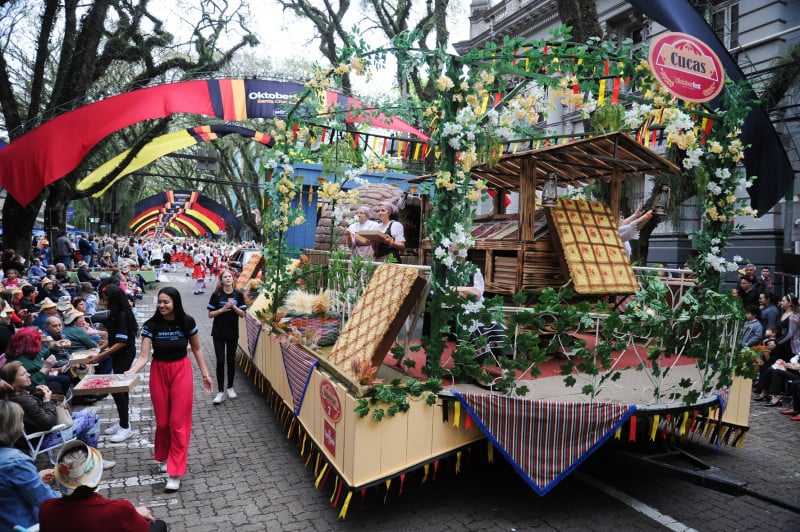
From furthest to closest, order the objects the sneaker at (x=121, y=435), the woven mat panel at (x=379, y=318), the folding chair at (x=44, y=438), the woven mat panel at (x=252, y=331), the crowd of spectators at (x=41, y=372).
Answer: the woven mat panel at (x=252, y=331)
the sneaker at (x=121, y=435)
the folding chair at (x=44, y=438)
the woven mat panel at (x=379, y=318)
the crowd of spectators at (x=41, y=372)

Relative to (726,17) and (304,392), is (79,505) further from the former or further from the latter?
(726,17)

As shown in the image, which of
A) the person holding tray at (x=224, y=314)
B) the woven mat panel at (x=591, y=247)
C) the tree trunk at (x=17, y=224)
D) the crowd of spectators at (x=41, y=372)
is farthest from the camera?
the tree trunk at (x=17, y=224)

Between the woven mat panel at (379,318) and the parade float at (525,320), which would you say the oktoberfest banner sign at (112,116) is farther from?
the woven mat panel at (379,318)

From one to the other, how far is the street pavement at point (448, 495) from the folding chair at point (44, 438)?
1.82 feet

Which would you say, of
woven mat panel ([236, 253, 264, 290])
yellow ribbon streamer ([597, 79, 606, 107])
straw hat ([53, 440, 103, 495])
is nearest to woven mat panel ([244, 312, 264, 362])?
woven mat panel ([236, 253, 264, 290])

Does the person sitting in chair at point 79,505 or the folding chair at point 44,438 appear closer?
the person sitting in chair at point 79,505

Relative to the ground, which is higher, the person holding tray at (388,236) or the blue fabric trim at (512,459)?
the person holding tray at (388,236)

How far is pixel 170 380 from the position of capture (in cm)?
500

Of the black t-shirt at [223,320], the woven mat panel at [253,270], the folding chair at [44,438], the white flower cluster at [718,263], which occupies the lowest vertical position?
the folding chair at [44,438]

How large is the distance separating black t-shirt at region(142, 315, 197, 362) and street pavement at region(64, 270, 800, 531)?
1.21m

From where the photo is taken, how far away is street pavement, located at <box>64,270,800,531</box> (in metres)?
4.37

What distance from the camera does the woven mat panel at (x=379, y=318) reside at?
4.65 meters

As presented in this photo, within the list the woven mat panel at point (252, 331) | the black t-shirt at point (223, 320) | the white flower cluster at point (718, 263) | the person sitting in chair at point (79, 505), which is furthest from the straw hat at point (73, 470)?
the white flower cluster at point (718, 263)

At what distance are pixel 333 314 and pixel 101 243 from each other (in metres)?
29.0
